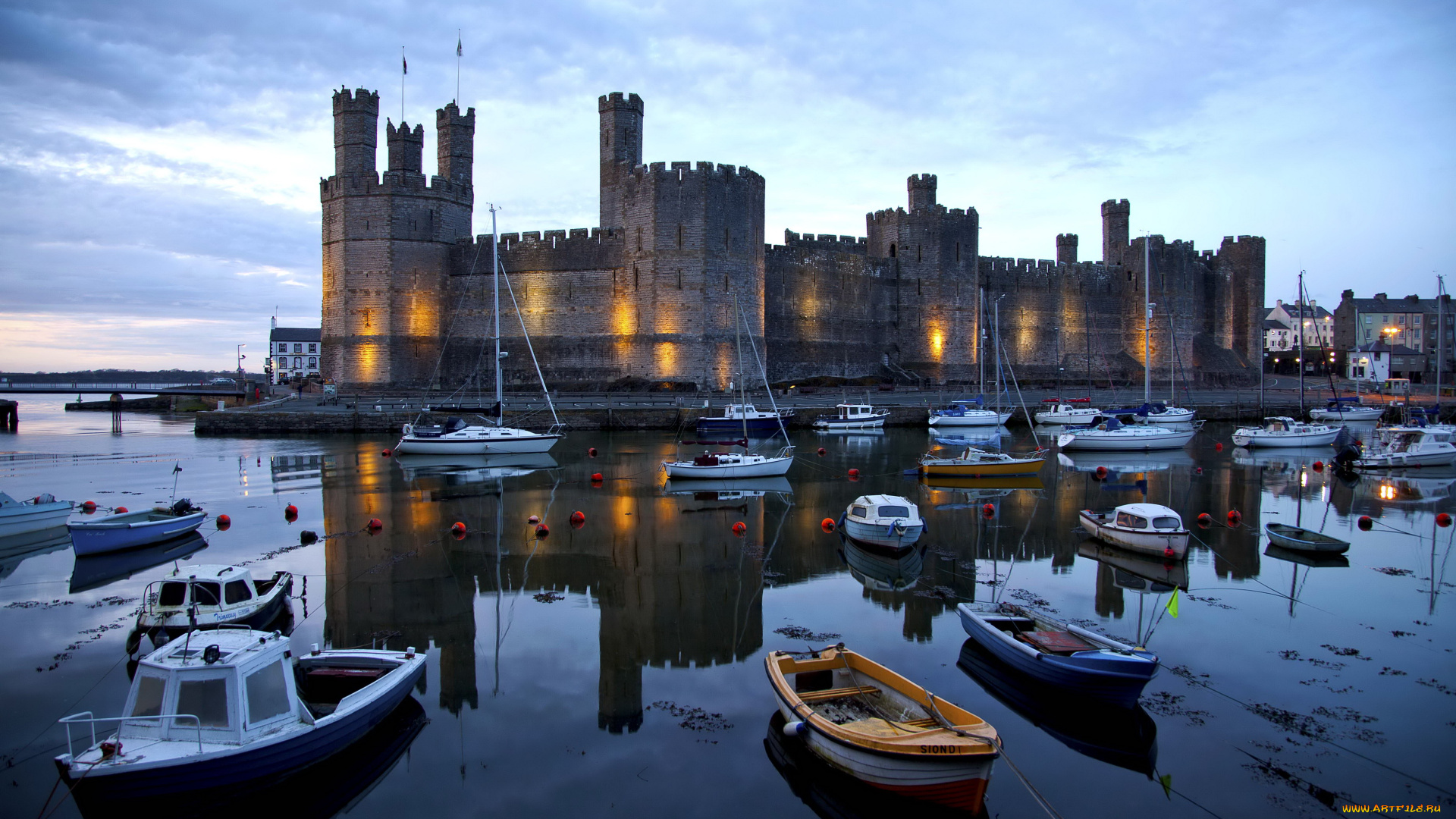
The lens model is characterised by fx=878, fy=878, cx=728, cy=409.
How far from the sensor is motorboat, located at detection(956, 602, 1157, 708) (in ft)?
23.1

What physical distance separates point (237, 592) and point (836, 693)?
6248 millimetres

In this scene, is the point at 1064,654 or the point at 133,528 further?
the point at 133,528

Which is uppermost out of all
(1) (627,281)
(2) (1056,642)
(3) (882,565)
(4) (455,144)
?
(4) (455,144)

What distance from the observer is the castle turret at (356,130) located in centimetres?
3531

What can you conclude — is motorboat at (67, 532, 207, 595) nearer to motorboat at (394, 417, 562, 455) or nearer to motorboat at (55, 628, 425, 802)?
motorboat at (55, 628, 425, 802)

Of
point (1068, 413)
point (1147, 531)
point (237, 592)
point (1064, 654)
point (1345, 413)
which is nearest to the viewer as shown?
point (1064, 654)

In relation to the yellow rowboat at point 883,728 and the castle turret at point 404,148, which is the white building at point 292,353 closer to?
the castle turret at point 404,148

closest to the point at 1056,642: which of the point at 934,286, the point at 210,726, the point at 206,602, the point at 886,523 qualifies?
the point at 886,523

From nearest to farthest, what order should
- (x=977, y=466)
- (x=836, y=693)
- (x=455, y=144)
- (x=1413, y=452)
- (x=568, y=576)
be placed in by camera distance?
(x=836, y=693)
(x=568, y=576)
(x=977, y=466)
(x=1413, y=452)
(x=455, y=144)

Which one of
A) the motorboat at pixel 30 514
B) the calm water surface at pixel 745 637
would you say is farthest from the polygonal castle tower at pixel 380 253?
the motorboat at pixel 30 514

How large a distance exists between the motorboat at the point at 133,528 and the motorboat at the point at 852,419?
22.5m

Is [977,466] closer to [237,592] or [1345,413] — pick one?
[237,592]

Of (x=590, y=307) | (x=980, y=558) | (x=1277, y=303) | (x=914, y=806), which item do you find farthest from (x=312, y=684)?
(x=1277, y=303)

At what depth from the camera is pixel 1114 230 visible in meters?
50.2
